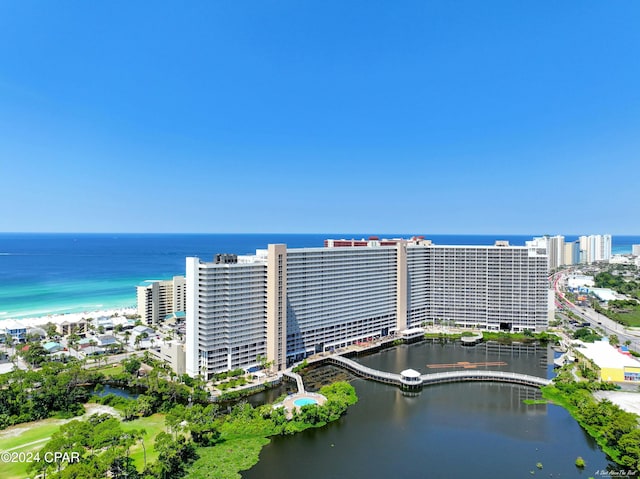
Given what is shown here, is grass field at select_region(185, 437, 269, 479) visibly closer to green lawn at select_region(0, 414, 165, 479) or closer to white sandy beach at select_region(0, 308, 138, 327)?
green lawn at select_region(0, 414, 165, 479)

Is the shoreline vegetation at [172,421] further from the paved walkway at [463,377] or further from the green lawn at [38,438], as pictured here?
the paved walkway at [463,377]

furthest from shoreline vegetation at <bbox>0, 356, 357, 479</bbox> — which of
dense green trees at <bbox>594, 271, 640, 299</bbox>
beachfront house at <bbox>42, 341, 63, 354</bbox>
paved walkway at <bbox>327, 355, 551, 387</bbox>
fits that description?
dense green trees at <bbox>594, 271, 640, 299</bbox>

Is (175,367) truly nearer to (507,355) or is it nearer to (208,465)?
(208,465)

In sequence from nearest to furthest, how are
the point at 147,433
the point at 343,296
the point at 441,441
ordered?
the point at 147,433
the point at 441,441
the point at 343,296

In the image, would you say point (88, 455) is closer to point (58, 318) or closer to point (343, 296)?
point (343, 296)

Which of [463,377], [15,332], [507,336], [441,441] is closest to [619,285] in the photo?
[507,336]

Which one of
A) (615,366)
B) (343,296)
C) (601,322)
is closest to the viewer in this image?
(615,366)

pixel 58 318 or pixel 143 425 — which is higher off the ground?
pixel 58 318

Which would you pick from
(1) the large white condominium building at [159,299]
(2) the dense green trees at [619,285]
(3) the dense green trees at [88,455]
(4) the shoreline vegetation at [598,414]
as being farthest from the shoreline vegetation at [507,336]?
(2) the dense green trees at [619,285]
